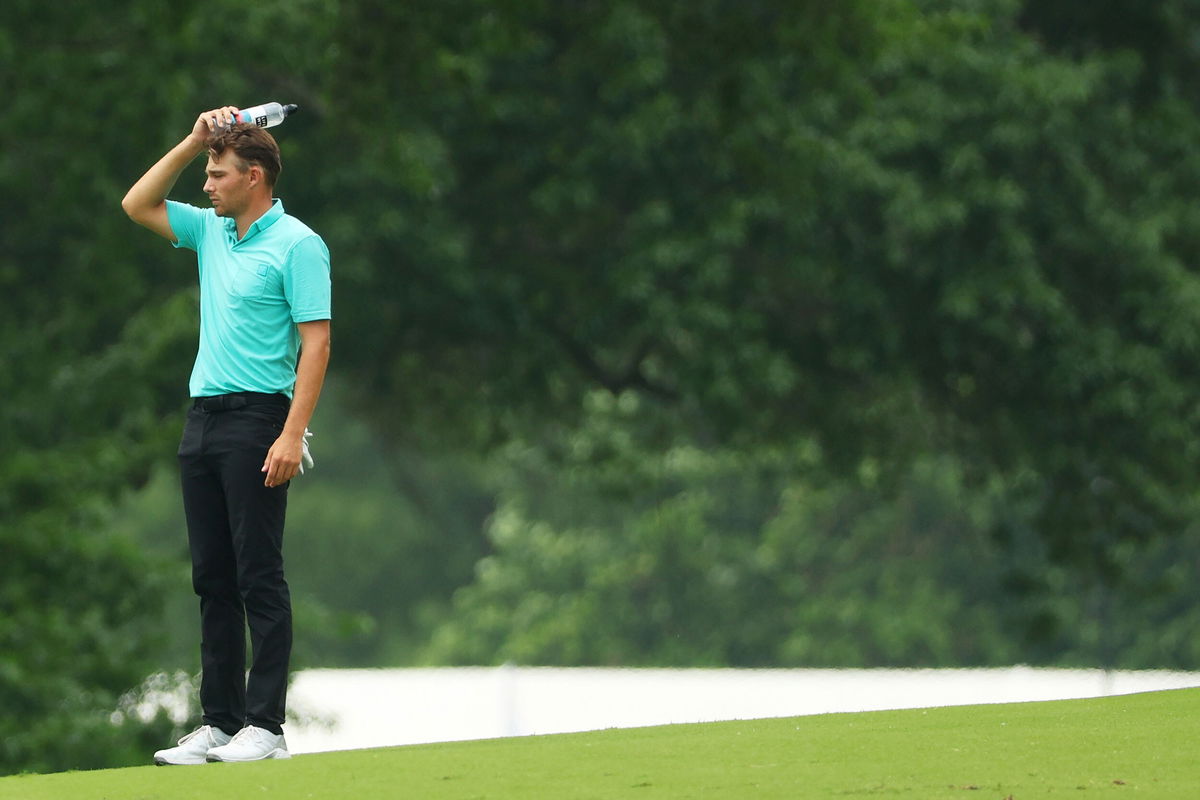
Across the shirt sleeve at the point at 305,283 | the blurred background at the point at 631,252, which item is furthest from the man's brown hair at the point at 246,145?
the blurred background at the point at 631,252

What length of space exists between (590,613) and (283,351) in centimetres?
3560

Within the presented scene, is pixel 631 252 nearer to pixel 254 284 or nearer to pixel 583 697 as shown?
pixel 583 697

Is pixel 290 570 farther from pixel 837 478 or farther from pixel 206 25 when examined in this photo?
pixel 206 25

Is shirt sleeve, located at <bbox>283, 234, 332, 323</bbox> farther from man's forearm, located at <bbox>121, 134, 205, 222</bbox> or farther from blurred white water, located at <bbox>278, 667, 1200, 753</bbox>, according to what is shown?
blurred white water, located at <bbox>278, 667, 1200, 753</bbox>

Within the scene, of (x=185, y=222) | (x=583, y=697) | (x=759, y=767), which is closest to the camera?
(x=759, y=767)

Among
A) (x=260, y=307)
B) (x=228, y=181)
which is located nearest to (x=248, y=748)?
(x=260, y=307)

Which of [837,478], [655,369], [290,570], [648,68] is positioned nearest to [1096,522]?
[837,478]

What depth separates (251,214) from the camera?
242 inches

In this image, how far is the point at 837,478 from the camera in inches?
768

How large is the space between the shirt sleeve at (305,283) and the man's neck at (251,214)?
0.18 meters

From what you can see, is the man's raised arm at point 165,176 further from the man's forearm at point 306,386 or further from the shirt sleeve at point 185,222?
the man's forearm at point 306,386

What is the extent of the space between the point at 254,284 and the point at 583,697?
55.1 ft

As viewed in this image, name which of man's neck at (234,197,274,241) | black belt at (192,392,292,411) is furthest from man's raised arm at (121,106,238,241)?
black belt at (192,392,292,411)

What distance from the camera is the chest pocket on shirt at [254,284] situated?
605cm
